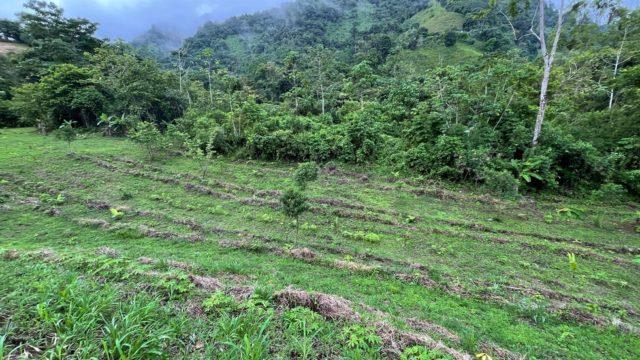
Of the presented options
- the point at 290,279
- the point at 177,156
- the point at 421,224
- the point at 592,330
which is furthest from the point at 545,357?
the point at 177,156

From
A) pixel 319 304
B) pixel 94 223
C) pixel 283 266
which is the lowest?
pixel 283 266

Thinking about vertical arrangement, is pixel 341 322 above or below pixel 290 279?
above

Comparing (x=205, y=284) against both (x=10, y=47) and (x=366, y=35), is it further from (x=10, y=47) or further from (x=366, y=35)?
(x=366, y=35)

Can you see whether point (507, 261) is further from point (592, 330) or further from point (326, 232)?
point (326, 232)

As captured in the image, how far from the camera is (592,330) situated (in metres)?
7.44

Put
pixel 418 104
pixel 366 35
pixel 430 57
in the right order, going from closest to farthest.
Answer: pixel 418 104, pixel 430 57, pixel 366 35

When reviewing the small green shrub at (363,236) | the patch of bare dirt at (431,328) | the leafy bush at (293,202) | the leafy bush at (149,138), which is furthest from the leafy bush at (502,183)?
the leafy bush at (149,138)

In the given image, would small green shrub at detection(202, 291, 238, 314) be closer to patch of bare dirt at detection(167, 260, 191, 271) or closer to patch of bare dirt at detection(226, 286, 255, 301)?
patch of bare dirt at detection(226, 286, 255, 301)

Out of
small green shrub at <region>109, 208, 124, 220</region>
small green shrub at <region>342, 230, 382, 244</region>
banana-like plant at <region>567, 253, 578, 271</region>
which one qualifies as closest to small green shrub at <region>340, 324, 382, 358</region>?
small green shrub at <region>342, 230, 382, 244</region>

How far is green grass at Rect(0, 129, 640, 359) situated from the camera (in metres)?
4.04

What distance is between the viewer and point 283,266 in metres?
9.69

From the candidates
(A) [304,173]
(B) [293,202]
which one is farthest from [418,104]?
(B) [293,202]

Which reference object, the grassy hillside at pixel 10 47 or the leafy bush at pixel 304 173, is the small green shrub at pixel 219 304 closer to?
the leafy bush at pixel 304 173

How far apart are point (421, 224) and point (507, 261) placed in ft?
11.9
